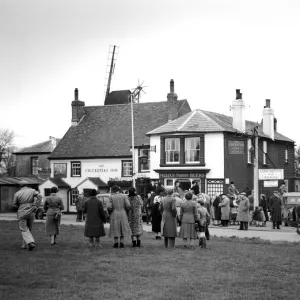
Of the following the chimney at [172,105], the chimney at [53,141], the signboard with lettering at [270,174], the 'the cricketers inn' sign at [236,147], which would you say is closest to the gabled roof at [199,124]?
the 'the cricketers inn' sign at [236,147]

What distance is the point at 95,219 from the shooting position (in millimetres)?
18312

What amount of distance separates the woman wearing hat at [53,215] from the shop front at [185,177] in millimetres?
28010

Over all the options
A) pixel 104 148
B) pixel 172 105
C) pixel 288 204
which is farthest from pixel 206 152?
pixel 288 204

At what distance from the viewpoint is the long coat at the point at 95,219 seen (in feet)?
59.8

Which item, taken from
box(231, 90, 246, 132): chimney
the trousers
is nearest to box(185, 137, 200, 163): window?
box(231, 90, 246, 132): chimney

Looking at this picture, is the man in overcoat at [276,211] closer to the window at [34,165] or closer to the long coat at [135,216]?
the long coat at [135,216]

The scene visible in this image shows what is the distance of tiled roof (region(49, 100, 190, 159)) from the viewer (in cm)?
5384

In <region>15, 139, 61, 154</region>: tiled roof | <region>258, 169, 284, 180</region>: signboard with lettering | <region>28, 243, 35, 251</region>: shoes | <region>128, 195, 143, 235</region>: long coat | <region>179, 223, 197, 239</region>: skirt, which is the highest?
<region>15, 139, 61, 154</region>: tiled roof

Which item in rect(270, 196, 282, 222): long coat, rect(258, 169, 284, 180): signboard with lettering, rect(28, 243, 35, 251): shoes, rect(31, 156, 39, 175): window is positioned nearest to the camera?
rect(28, 243, 35, 251): shoes

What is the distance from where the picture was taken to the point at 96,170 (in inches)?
2120

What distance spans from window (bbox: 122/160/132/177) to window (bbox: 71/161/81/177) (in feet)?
14.4

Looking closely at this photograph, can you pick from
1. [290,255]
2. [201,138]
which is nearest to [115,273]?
[290,255]

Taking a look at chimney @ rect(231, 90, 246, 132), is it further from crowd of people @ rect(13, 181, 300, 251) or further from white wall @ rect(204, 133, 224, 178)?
crowd of people @ rect(13, 181, 300, 251)

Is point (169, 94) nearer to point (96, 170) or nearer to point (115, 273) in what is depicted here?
point (96, 170)
